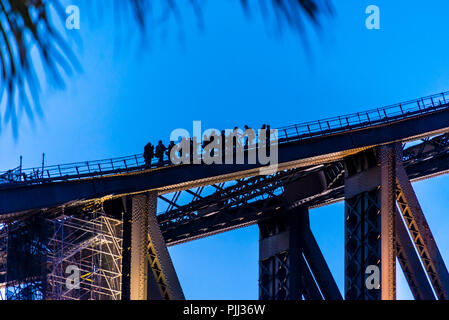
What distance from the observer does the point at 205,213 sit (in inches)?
1586

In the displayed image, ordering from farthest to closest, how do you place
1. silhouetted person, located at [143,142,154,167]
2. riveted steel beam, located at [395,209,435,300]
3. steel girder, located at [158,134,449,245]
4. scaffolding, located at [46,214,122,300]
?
steel girder, located at [158,134,449,245]
riveted steel beam, located at [395,209,435,300]
silhouetted person, located at [143,142,154,167]
scaffolding, located at [46,214,122,300]

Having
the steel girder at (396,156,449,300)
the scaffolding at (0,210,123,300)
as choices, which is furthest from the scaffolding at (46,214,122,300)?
→ the steel girder at (396,156,449,300)

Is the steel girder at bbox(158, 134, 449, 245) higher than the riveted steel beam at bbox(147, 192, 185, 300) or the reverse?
higher

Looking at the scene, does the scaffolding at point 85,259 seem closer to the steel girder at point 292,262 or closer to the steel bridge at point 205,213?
the steel bridge at point 205,213

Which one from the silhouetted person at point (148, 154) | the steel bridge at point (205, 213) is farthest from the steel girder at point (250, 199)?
the silhouetted person at point (148, 154)

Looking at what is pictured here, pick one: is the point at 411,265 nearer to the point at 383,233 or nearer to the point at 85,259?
the point at 383,233

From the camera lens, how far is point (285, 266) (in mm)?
42438

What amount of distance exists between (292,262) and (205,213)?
5.13 m

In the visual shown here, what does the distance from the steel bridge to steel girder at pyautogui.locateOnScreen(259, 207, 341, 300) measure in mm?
127

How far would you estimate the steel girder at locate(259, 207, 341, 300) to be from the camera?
41.4 meters

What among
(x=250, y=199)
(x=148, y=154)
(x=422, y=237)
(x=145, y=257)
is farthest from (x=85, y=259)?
(x=422, y=237)

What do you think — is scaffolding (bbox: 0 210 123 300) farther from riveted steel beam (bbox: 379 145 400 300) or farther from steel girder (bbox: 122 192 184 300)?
riveted steel beam (bbox: 379 145 400 300)

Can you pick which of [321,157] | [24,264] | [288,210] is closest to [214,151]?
[321,157]
